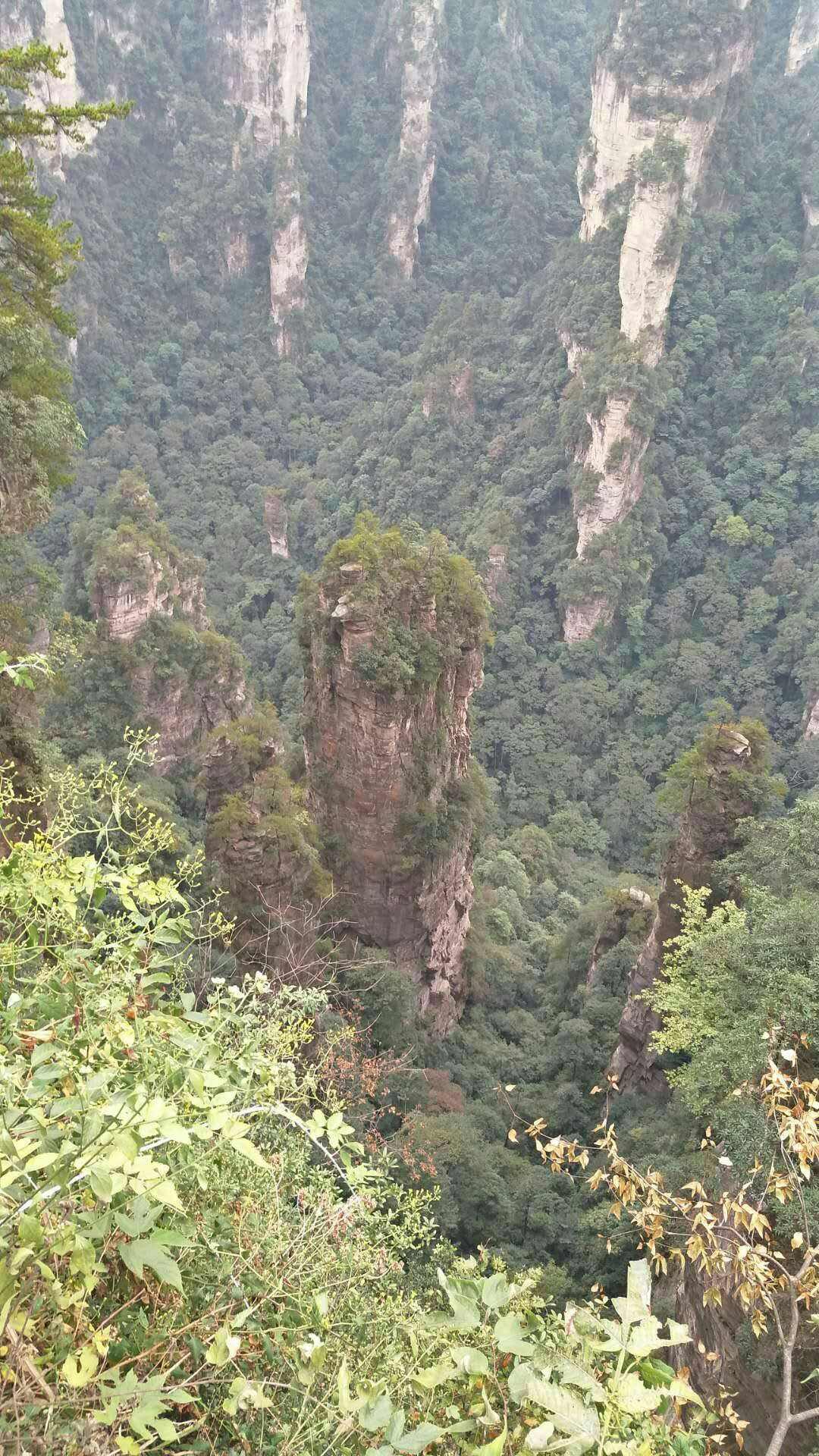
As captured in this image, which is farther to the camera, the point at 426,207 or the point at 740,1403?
the point at 426,207

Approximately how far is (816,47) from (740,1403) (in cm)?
8046

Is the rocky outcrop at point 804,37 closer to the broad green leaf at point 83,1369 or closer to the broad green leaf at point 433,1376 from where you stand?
the broad green leaf at point 433,1376


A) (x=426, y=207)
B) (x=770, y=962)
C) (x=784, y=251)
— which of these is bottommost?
(x=770, y=962)

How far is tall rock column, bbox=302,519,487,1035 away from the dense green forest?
0.81 feet

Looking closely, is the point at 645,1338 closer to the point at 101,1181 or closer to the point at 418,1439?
the point at 418,1439

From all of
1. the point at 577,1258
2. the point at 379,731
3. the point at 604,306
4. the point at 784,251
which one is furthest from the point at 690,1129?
the point at 784,251

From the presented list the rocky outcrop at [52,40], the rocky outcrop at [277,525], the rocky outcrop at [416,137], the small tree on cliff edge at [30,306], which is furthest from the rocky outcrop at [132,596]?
the rocky outcrop at [416,137]

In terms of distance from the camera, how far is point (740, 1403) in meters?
7.44

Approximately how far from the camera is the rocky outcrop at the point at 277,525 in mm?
56375

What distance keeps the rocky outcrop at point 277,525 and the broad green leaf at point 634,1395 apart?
5639 centimetres

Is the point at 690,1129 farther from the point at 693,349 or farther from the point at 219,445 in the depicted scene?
the point at 219,445

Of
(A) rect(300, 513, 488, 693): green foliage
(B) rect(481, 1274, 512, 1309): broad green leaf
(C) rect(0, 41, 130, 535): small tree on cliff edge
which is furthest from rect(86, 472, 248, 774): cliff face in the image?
(B) rect(481, 1274, 512, 1309): broad green leaf

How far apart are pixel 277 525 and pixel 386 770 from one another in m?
40.8

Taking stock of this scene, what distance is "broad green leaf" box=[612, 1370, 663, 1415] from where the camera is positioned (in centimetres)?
225
